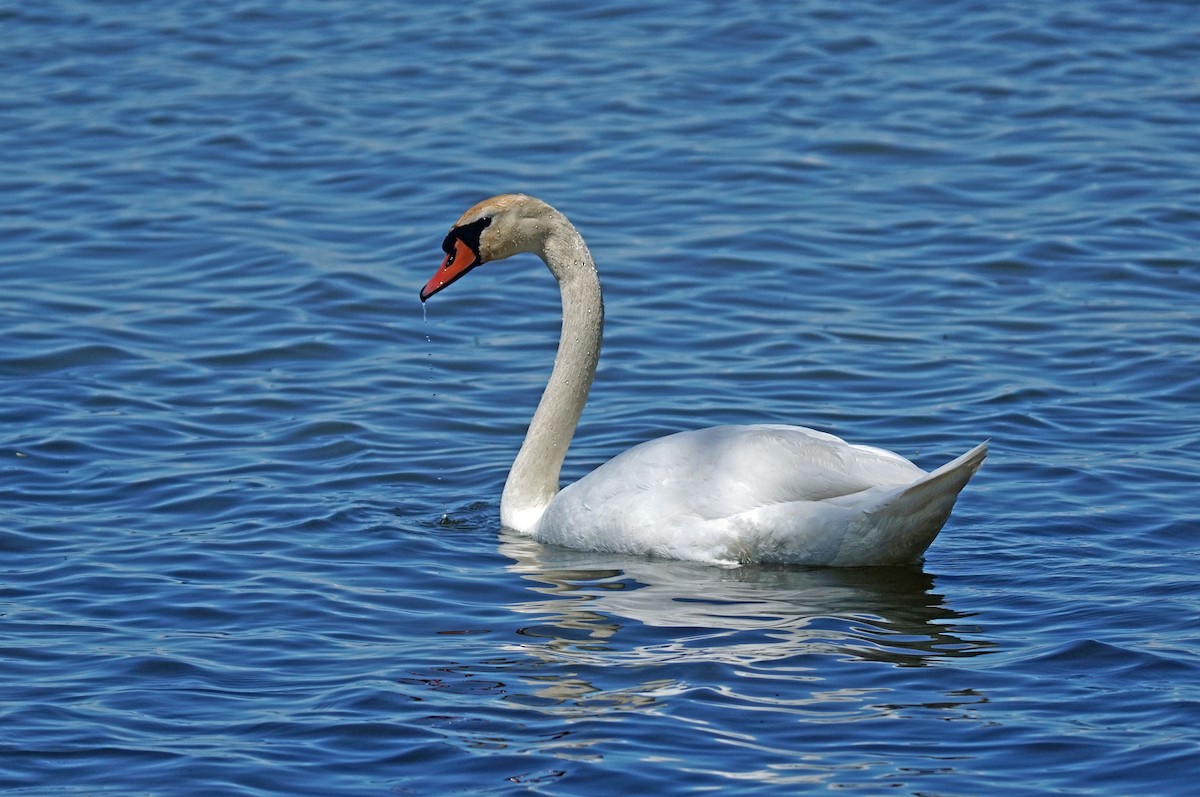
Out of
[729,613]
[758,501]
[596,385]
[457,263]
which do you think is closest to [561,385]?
[457,263]

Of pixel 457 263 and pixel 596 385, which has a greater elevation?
pixel 457 263

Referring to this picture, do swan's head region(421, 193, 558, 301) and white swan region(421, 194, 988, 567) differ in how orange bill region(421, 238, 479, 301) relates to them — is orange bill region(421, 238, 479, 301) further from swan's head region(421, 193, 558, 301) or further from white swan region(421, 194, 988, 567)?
white swan region(421, 194, 988, 567)

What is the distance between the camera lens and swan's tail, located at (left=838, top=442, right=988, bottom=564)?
7.23m

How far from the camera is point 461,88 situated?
1658cm

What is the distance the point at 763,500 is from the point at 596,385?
329cm

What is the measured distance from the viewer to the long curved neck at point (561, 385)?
345 inches

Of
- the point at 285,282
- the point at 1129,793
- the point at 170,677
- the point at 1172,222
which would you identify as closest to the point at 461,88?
the point at 285,282

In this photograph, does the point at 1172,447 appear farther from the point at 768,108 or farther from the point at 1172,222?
the point at 768,108

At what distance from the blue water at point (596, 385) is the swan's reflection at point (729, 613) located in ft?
0.09

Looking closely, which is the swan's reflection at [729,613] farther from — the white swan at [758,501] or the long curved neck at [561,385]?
the long curved neck at [561,385]

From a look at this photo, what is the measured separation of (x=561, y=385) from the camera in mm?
9000

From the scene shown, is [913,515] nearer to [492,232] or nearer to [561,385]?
[561,385]

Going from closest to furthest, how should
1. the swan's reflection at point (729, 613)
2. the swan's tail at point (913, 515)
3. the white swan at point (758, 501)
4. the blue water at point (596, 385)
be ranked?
1. the blue water at point (596, 385)
2. the swan's reflection at point (729, 613)
3. the swan's tail at point (913, 515)
4. the white swan at point (758, 501)

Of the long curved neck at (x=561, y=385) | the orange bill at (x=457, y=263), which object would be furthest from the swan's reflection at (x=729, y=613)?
the orange bill at (x=457, y=263)
